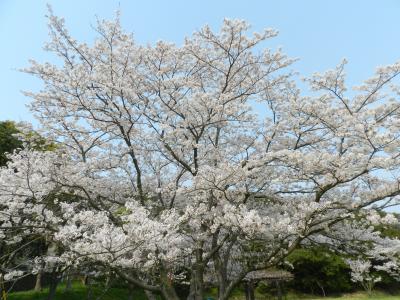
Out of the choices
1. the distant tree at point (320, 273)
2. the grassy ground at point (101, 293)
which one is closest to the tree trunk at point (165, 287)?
the grassy ground at point (101, 293)

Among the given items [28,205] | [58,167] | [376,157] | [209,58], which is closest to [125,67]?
[209,58]

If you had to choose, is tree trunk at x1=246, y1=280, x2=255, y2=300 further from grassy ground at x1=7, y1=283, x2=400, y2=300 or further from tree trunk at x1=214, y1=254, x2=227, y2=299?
tree trunk at x1=214, y1=254, x2=227, y2=299

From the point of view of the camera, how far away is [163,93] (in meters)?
8.09

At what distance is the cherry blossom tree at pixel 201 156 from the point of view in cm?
636

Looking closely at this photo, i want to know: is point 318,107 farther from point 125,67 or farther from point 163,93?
point 125,67

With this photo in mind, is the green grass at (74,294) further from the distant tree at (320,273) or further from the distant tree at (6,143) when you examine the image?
the distant tree at (320,273)

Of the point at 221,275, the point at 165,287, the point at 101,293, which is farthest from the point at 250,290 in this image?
the point at 165,287

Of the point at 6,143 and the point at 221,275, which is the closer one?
the point at 221,275

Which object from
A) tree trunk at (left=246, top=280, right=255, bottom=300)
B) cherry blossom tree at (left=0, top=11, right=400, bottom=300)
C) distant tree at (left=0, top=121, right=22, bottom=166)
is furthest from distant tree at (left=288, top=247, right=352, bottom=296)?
distant tree at (left=0, top=121, right=22, bottom=166)

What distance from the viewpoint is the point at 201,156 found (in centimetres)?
834

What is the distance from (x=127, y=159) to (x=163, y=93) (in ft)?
5.86

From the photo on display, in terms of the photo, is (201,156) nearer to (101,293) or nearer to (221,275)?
(221,275)

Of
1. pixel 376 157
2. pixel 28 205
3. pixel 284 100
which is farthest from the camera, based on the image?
pixel 284 100

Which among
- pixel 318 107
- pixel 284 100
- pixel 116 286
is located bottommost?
pixel 116 286
